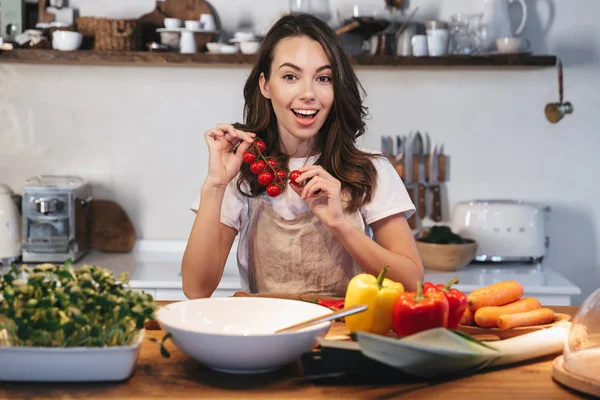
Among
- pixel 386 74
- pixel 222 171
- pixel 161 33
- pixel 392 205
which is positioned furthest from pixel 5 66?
pixel 392 205

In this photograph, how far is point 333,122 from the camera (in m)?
2.21

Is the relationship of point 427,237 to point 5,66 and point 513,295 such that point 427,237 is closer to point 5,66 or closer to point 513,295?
point 513,295

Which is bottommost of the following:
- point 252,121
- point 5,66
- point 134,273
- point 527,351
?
point 134,273

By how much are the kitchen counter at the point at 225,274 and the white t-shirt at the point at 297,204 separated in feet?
2.69

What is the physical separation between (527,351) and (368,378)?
305mm

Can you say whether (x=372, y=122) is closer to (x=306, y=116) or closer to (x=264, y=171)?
(x=306, y=116)

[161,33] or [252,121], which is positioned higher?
[161,33]

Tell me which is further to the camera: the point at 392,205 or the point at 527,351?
the point at 392,205

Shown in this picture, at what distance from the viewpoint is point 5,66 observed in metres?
3.57

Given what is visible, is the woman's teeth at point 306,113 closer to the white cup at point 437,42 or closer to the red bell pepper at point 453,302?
the red bell pepper at point 453,302

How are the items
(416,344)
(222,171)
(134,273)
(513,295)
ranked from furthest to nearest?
(134,273) → (222,171) → (513,295) → (416,344)

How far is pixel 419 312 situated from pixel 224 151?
0.82 meters

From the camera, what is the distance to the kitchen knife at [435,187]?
11.7 feet

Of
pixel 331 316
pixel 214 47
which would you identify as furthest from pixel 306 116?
pixel 214 47
